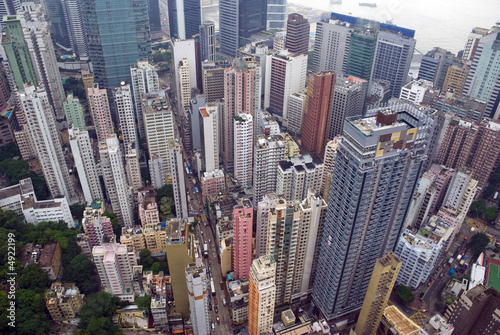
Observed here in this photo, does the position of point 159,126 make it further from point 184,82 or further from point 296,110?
point 296,110

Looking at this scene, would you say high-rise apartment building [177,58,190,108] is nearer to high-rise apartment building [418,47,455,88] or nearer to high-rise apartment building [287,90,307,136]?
high-rise apartment building [287,90,307,136]

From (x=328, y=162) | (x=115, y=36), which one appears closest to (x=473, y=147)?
(x=328, y=162)

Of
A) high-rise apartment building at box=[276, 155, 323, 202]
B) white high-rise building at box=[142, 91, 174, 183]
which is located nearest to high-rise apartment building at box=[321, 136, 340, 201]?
high-rise apartment building at box=[276, 155, 323, 202]

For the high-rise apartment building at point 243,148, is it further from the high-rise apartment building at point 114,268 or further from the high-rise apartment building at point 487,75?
the high-rise apartment building at point 487,75

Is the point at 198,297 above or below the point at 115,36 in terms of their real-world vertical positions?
below

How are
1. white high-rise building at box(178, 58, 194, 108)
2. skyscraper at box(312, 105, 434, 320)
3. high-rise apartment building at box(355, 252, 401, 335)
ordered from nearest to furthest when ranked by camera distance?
skyscraper at box(312, 105, 434, 320)
high-rise apartment building at box(355, 252, 401, 335)
white high-rise building at box(178, 58, 194, 108)

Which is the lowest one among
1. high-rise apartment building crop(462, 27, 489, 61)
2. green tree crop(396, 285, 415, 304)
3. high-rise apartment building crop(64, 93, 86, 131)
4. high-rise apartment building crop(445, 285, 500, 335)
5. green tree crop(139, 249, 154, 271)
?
green tree crop(396, 285, 415, 304)

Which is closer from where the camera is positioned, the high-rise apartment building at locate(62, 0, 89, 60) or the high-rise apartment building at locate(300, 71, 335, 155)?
the high-rise apartment building at locate(300, 71, 335, 155)
